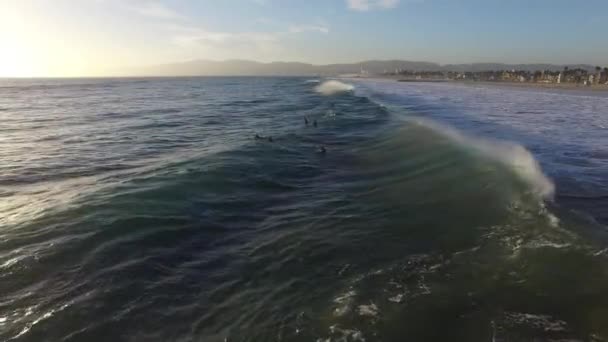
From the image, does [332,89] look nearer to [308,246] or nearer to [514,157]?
[514,157]

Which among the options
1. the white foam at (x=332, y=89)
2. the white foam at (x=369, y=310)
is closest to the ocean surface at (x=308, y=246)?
the white foam at (x=369, y=310)

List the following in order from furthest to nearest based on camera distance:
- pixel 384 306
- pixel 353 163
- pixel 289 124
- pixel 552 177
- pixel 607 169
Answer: pixel 289 124 < pixel 353 163 < pixel 607 169 < pixel 552 177 < pixel 384 306

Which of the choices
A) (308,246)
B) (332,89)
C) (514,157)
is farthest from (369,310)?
(332,89)

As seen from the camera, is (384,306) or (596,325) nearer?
(596,325)

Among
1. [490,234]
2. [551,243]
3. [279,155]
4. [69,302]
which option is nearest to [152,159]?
[279,155]

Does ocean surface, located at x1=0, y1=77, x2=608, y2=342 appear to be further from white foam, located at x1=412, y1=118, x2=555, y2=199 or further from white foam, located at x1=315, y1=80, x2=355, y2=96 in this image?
white foam, located at x1=315, y1=80, x2=355, y2=96

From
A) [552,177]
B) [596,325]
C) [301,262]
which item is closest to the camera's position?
[596,325]

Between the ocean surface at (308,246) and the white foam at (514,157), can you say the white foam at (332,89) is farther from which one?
the ocean surface at (308,246)

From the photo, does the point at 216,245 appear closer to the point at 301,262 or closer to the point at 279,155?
the point at 301,262
